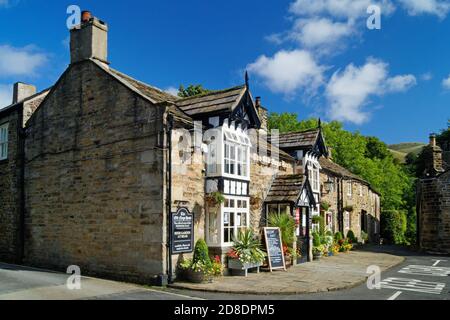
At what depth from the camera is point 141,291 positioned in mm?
11602

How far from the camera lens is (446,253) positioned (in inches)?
973

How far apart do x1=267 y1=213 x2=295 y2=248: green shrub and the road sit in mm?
3916

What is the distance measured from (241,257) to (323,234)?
9.37 metres

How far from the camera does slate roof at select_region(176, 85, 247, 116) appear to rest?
14.3 m

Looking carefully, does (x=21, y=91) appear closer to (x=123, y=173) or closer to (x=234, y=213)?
(x=123, y=173)

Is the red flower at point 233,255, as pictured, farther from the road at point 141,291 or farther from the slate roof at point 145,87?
the slate roof at point 145,87

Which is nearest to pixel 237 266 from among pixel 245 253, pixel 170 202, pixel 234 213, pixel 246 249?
pixel 245 253

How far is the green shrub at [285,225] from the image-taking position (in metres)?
17.1

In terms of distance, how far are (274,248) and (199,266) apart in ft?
14.6

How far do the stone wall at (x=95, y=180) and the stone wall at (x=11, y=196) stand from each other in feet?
2.77

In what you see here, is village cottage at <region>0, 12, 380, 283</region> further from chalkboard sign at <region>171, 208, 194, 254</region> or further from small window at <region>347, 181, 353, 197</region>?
small window at <region>347, 181, 353, 197</region>

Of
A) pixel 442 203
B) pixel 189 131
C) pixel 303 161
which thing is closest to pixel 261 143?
pixel 303 161

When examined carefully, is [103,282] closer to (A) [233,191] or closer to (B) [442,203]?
(A) [233,191]

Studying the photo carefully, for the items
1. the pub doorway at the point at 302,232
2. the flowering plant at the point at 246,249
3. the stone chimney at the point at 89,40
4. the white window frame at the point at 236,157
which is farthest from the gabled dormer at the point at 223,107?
the pub doorway at the point at 302,232
